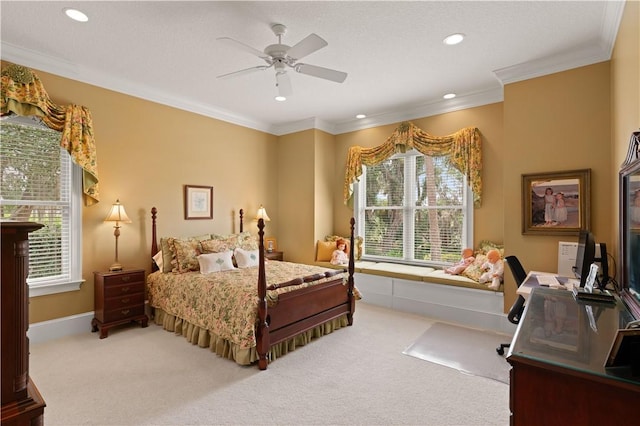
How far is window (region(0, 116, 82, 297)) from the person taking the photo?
3.26 m

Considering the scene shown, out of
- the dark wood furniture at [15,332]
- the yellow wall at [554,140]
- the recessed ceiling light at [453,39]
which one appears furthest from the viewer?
the yellow wall at [554,140]

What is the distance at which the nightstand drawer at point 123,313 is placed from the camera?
3.60 m

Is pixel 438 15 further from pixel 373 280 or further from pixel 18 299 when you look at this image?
pixel 373 280

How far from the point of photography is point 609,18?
8.63 ft

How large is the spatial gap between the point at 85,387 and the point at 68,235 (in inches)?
71.6

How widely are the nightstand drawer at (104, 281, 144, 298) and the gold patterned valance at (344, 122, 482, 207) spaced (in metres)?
3.40

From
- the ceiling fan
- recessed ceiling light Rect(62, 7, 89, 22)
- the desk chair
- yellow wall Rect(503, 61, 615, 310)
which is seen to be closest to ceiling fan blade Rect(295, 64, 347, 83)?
the ceiling fan

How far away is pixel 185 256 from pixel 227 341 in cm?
140

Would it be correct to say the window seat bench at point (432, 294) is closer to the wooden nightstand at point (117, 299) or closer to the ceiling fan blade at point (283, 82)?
the wooden nightstand at point (117, 299)

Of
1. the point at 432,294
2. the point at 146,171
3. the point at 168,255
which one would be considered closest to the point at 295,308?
the point at 168,255

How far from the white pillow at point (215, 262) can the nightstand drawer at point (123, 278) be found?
0.69 m

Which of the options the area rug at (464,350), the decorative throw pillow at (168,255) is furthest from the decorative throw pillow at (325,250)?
the decorative throw pillow at (168,255)

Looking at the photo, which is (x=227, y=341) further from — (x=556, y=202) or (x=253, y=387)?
(x=556, y=202)

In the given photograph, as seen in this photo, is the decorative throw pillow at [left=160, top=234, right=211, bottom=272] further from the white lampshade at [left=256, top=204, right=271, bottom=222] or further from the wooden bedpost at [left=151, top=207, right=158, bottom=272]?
the white lampshade at [left=256, top=204, right=271, bottom=222]
